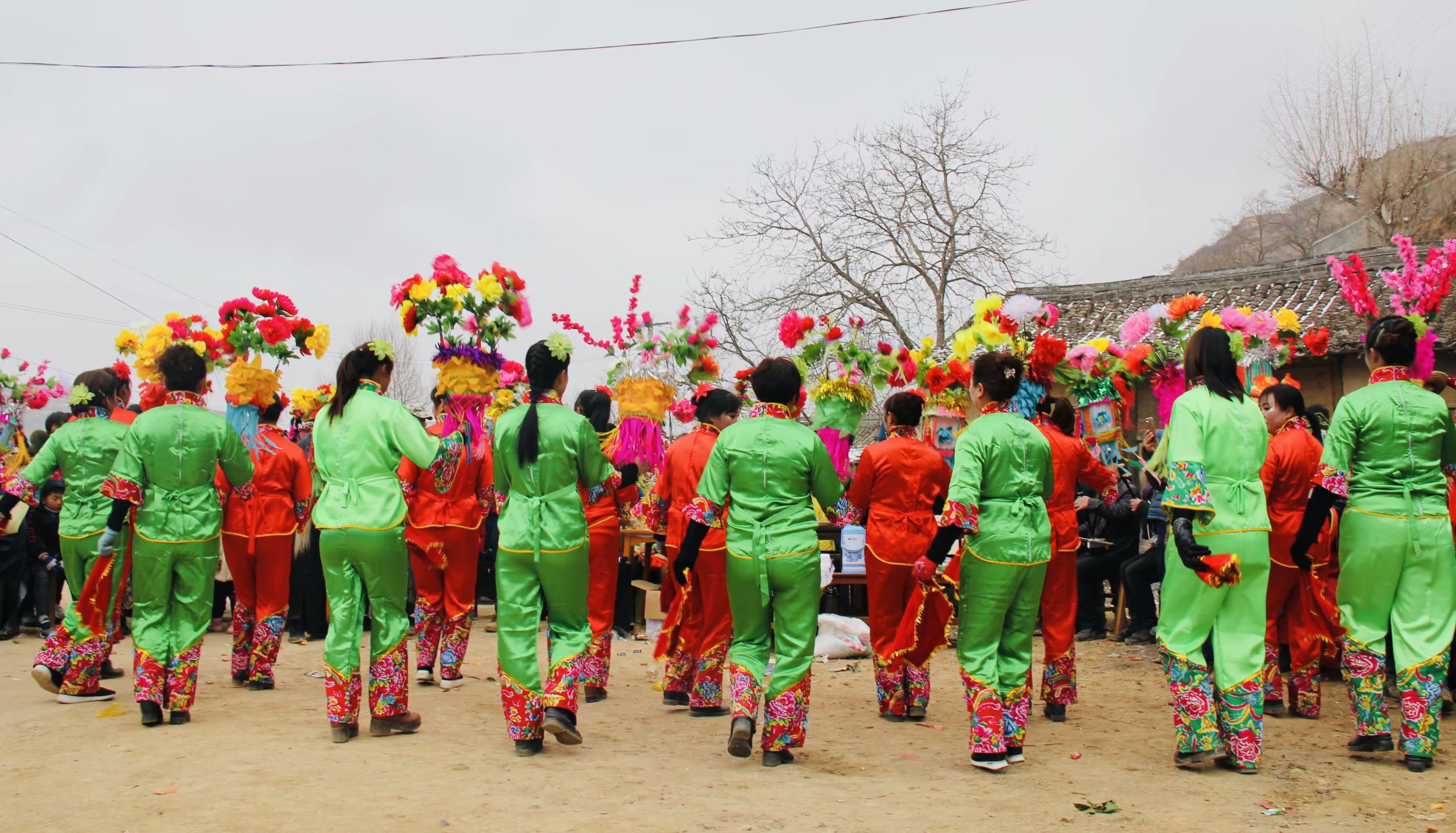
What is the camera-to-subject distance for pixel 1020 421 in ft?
16.9

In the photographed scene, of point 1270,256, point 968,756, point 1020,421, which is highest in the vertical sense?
point 1270,256

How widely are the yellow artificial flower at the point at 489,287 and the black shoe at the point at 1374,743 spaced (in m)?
5.10

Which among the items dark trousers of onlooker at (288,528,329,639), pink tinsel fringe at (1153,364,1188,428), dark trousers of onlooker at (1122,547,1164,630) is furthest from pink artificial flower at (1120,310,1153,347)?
dark trousers of onlooker at (288,528,329,639)

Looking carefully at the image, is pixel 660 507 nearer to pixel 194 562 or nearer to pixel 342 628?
pixel 342 628

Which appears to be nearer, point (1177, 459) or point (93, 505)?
point (1177, 459)

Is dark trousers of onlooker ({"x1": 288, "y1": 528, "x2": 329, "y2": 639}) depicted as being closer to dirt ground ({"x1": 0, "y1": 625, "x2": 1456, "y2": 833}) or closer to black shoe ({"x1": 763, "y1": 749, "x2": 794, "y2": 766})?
dirt ground ({"x1": 0, "y1": 625, "x2": 1456, "y2": 833})

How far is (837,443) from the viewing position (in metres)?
7.69

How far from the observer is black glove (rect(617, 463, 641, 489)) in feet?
18.9

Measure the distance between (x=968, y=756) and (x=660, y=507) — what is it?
231 cm

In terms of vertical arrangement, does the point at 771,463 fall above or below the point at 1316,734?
above

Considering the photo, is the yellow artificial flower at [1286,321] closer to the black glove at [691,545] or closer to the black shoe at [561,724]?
the black glove at [691,545]

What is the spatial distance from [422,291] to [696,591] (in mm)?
2439

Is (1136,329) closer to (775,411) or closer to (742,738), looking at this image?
(775,411)

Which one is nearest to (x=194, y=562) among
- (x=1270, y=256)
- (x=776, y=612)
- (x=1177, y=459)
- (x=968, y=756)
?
(x=776, y=612)
